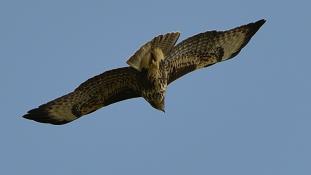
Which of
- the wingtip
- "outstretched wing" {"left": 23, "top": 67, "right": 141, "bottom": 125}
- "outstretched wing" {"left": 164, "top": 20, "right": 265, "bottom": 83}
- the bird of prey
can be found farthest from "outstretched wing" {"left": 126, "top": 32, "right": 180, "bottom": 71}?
the wingtip

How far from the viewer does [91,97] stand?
Result: 13.4m

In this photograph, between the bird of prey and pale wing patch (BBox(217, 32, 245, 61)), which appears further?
pale wing patch (BBox(217, 32, 245, 61))

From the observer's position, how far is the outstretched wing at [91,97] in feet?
43.0

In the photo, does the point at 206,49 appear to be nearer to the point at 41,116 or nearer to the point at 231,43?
the point at 231,43

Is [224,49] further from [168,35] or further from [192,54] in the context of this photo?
[168,35]

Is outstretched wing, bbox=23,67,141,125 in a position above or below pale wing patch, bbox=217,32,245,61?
below

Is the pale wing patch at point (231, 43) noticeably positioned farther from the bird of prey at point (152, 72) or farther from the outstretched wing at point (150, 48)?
the outstretched wing at point (150, 48)

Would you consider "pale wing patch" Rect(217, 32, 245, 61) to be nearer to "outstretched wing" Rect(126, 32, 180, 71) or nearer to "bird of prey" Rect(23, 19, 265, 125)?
"bird of prey" Rect(23, 19, 265, 125)

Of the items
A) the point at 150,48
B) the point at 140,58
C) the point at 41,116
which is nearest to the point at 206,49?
the point at 150,48

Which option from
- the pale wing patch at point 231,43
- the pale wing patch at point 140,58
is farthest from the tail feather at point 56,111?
the pale wing patch at point 231,43

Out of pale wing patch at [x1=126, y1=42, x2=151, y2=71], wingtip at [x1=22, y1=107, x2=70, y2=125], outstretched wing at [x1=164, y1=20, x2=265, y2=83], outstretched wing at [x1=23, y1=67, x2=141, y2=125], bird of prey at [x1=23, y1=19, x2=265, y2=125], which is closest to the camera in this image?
pale wing patch at [x1=126, y1=42, x2=151, y2=71]

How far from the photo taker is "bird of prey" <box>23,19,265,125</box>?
1270 centimetres

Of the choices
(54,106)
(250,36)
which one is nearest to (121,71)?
(54,106)

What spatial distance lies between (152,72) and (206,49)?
1327 mm
